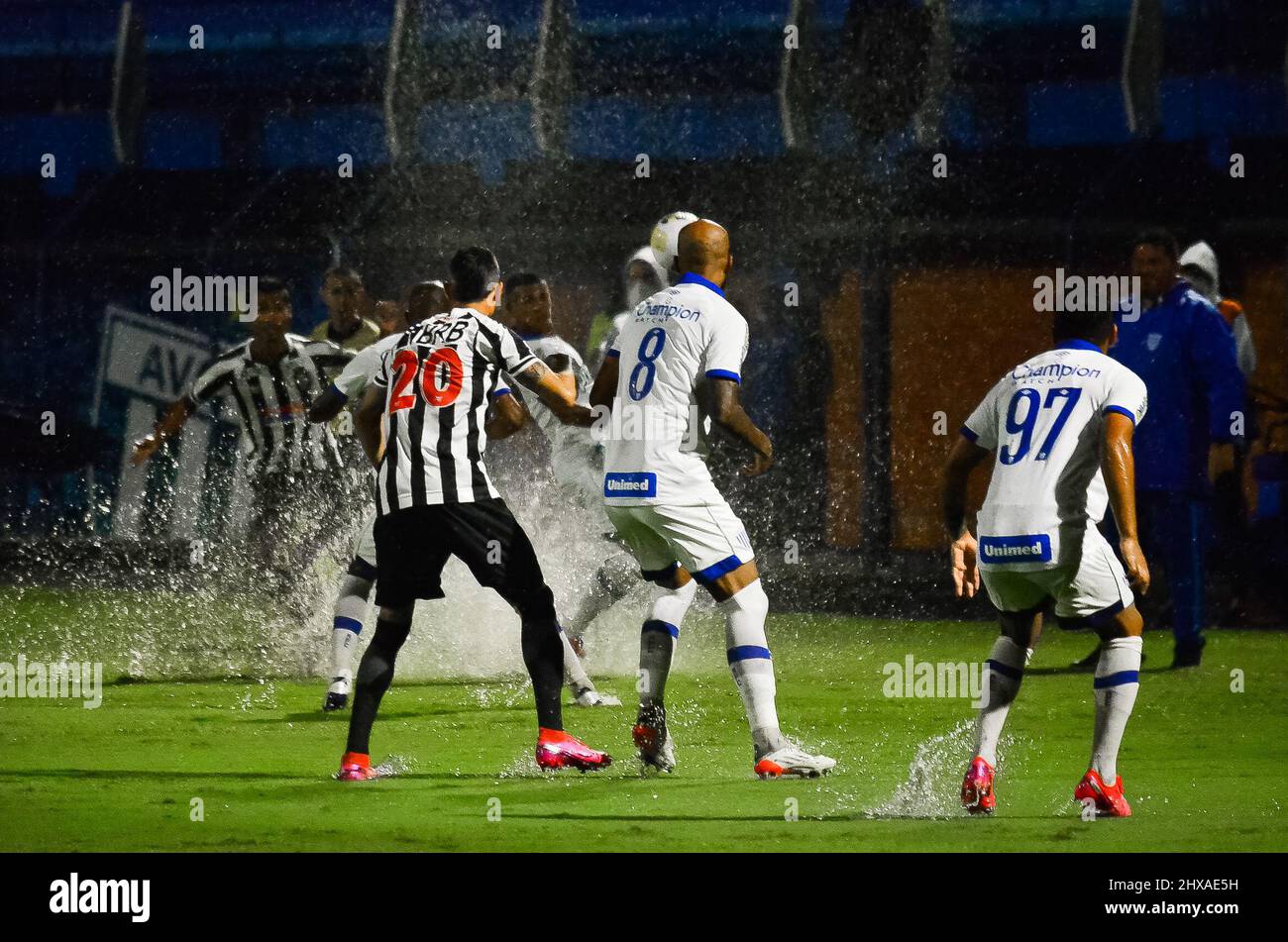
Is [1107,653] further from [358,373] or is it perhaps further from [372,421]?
[358,373]

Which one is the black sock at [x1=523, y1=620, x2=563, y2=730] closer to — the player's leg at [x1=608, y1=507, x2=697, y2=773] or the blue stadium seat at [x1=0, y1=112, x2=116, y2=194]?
the player's leg at [x1=608, y1=507, x2=697, y2=773]

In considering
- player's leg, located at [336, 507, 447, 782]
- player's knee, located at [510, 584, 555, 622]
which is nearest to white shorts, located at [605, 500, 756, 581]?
player's knee, located at [510, 584, 555, 622]

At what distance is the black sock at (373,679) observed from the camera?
5555mm

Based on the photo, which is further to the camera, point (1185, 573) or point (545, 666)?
point (1185, 573)

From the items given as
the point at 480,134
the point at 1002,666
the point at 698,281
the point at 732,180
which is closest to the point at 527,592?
the point at 698,281

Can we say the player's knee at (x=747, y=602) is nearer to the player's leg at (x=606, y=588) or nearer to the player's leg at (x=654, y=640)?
the player's leg at (x=654, y=640)

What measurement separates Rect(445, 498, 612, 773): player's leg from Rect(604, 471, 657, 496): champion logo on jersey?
0.32 m

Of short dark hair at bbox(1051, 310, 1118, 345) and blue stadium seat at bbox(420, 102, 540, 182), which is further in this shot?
blue stadium seat at bbox(420, 102, 540, 182)

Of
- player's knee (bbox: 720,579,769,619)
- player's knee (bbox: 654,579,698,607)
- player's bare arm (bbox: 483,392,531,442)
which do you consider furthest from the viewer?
player's knee (bbox: 654,579,698,607)

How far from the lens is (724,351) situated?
5.64 m

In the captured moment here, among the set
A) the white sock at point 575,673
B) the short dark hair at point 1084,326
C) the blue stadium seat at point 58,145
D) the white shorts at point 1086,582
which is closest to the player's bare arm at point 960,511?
the white shorts at point 1086,582

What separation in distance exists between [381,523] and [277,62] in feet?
34.0

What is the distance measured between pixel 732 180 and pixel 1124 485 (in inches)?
383

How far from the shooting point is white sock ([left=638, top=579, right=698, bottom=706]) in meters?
5.82
